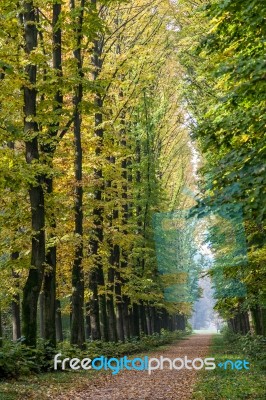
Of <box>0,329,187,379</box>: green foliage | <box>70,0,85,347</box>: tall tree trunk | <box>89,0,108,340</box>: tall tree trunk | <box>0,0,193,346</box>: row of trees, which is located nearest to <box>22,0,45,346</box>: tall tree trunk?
<box>0,0,193,346</box>: row of trees

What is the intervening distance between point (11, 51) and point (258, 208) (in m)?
9.51

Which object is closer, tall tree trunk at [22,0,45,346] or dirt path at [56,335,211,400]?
dirt path at [56,335,211,400]

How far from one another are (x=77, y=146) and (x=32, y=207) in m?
4.04

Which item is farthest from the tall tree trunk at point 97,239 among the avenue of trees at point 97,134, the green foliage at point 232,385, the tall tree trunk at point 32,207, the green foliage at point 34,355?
the green foliage at point 232,385

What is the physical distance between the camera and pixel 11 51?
1345 centimetres

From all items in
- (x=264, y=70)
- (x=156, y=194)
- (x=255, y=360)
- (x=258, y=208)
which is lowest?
(x=255, y=360)

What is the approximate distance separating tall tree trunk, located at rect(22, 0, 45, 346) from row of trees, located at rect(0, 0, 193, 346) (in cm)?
3

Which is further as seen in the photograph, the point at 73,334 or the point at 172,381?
the point at 73,334

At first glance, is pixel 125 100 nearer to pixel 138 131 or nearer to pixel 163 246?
pixel 138 131

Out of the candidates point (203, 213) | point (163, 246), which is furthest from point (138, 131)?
point (203, 213)

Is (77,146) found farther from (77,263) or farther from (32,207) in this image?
(77,263)

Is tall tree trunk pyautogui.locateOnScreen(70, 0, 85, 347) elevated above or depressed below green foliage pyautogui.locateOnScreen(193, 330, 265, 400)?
above

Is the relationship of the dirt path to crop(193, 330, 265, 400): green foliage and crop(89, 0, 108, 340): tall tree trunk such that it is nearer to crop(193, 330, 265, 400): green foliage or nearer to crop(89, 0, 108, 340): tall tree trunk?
crop(193, 330, 265, 400): green foliage

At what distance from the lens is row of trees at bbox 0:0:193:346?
13.7 metres
